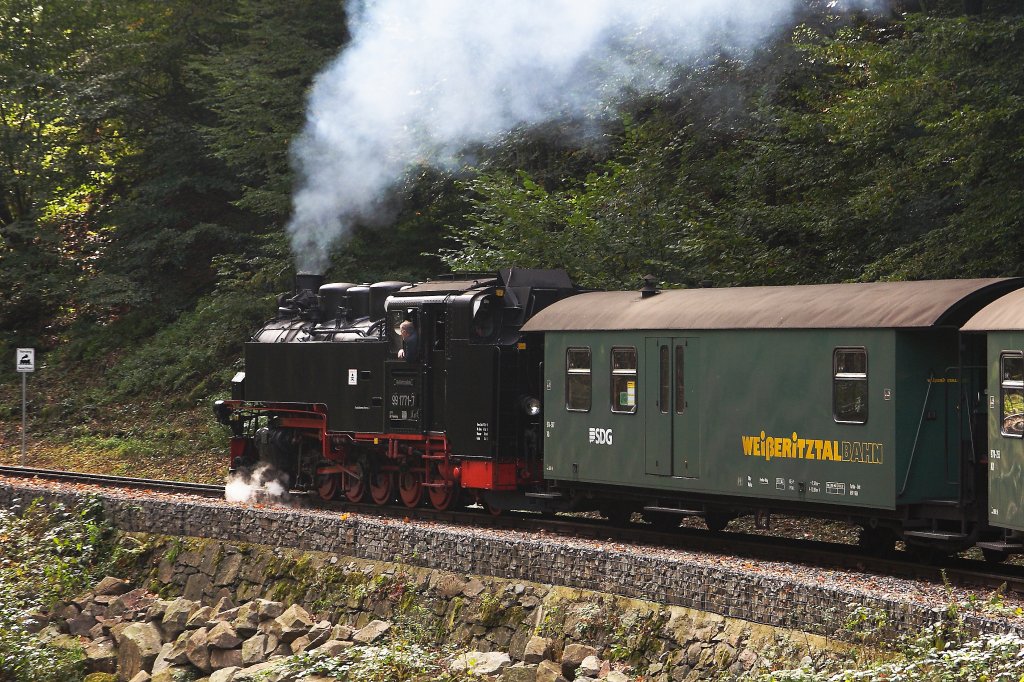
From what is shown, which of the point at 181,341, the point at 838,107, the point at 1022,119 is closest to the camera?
the point at 1022,119

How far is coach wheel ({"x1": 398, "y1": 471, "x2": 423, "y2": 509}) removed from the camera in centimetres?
1634

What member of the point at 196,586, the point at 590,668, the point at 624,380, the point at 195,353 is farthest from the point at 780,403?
the point at 195,353

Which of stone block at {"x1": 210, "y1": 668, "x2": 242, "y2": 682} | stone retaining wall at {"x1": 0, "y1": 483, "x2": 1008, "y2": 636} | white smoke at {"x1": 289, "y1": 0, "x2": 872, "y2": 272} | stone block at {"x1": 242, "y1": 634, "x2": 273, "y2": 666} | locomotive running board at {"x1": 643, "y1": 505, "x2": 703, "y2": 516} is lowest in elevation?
stone block at {"x1": 210, "y1": 668, "x2": 242, "y2": 682}

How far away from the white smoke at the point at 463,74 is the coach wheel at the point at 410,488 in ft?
25.3

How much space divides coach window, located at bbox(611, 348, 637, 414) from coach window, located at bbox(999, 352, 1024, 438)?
4169mm

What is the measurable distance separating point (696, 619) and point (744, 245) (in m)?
7.49

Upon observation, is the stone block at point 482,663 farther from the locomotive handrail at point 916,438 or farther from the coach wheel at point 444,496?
the coach wheel at point 444,496

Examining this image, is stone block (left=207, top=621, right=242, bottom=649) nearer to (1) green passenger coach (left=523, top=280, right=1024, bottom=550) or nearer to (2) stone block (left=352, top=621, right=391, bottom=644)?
(2) stone block (left=352, top=621, right=391, bottom=644)

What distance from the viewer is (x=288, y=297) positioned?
19547mm

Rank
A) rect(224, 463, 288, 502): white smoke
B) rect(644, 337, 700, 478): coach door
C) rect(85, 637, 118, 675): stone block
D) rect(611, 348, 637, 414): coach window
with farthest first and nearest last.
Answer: rect(224, 463, 288, 502): white smoke → rect(85, 637, 118, 675): stone block → rect(611, 348, 637, 414): coach window → rect(644, 337, 700, 478): coach door

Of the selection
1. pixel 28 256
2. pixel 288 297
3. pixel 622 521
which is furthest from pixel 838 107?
pixel 28 256

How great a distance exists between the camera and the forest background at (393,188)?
14.1 metres

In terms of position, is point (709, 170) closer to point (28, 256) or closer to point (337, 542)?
point (337, 542)

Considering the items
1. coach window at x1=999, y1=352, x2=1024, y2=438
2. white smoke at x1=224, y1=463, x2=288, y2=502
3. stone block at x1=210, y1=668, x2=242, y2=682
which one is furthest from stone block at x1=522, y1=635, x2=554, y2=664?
white smoke at x1=224, y1=463, x2=288, y2=502
